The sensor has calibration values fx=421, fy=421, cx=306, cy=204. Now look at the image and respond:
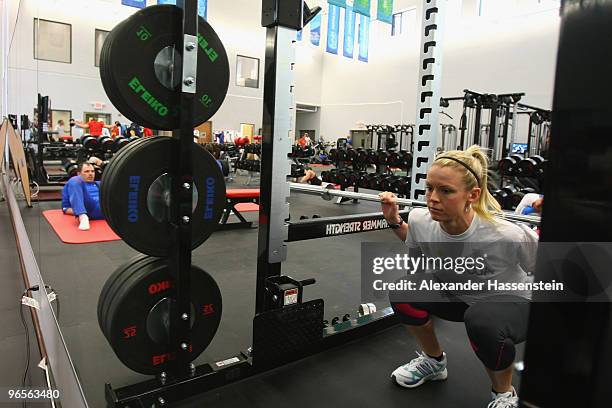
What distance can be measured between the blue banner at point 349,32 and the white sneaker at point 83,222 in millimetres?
7851

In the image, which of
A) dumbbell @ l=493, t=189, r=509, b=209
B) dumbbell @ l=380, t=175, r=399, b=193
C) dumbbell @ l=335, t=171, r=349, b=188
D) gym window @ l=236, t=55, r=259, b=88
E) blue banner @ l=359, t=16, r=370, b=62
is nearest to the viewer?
dumbbell @ l=493, t=189, r=509, b=209

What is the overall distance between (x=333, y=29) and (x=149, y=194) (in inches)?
372

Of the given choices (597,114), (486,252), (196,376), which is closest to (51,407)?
(196,376)

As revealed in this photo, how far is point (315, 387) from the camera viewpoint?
4.87 feet

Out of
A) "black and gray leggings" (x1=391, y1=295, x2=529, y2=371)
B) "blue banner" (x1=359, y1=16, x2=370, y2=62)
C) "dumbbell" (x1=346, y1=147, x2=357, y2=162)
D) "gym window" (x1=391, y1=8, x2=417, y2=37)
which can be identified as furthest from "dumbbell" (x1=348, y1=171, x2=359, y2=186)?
"gym window" (x1=391, y1=8, x2=417, y2=37)

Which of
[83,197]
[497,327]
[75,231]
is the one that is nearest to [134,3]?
[83,197]

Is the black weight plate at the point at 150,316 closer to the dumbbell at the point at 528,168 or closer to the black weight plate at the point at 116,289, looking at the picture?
the black weight plate at the point at 116,289

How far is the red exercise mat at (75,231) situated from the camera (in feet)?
11.2

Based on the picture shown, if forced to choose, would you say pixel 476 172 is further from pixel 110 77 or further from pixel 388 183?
pixel 388 183

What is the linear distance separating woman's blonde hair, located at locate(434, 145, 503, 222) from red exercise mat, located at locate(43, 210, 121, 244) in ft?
8.82

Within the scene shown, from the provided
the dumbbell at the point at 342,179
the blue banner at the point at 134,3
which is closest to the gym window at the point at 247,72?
the blue banner at the point at 134,3

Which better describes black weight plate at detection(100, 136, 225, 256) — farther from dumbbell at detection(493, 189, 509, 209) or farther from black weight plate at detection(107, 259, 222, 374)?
dumbbell at detection(493, 189, 509, 209)

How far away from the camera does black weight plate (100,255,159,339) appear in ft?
4.07

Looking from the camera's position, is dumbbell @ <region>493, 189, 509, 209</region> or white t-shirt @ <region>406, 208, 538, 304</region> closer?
white t-shirt @ <region>406, 208, 538, 304</region>
